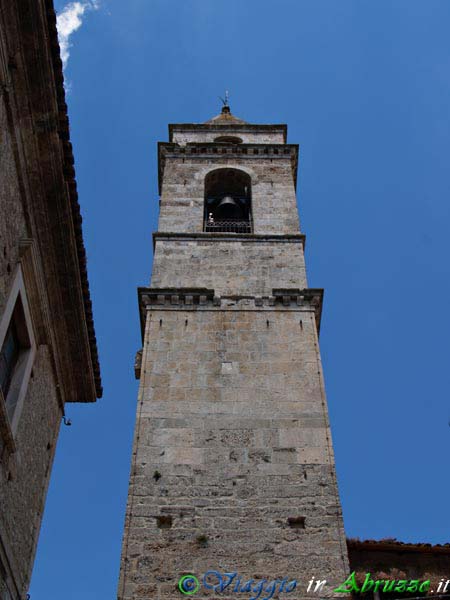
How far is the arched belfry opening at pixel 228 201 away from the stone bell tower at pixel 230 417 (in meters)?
0.08

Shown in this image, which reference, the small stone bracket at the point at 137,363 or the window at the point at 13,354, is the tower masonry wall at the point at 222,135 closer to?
the small stone bracket at the point at 137,363

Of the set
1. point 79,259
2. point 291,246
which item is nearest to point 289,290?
point 291,246

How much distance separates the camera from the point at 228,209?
16.9m

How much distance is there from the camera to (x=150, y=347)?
12.1 meters

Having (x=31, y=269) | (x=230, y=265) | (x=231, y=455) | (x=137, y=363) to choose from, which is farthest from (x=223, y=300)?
(x=31, y=269)

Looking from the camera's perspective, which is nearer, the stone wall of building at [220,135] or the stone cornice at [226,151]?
the stone cornice at [226,151]

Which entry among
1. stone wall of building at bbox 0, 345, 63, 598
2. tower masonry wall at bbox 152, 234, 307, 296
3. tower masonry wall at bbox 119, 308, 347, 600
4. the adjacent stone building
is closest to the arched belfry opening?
tower masonry wall at bbox 152, 234, 307, 296

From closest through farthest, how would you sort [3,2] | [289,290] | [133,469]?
[3,2] → [133,469] → [289,290]

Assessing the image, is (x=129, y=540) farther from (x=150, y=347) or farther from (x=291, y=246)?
(x=291, y=246)

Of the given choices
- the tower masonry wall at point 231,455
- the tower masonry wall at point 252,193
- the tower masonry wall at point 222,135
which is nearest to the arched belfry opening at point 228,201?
the tower masonry wall at point 252,193

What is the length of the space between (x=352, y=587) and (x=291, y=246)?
740 centimetres

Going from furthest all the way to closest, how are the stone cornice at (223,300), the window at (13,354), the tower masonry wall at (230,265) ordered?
the tower masonry wall at (230,265) < the stone cornice at (223,300) < the window at (13,354)

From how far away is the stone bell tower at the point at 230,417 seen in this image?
925 centimetres

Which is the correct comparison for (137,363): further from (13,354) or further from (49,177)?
(49,177)
